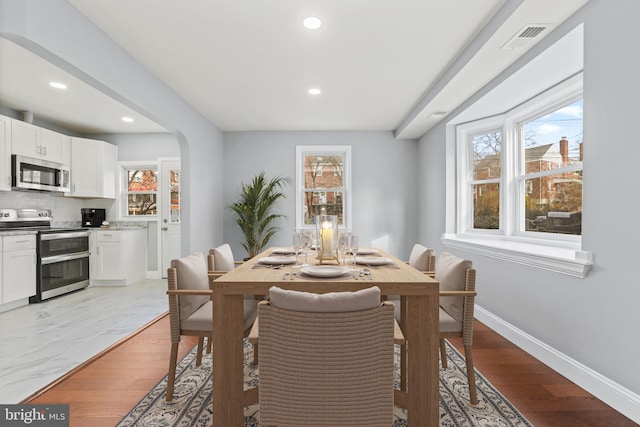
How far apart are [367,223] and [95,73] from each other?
157 inches

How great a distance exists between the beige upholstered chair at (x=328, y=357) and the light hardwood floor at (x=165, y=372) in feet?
3.63

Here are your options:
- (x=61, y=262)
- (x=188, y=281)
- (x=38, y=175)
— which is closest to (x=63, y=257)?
(x=61, y=262)

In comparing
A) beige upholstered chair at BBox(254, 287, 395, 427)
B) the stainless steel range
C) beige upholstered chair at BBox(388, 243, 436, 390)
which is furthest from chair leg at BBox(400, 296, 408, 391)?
the stainless steel range

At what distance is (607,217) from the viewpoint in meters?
1.90

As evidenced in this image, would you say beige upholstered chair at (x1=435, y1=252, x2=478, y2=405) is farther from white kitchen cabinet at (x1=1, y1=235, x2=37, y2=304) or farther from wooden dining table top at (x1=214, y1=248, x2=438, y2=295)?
white kitchen cabinet at (x1=1, y1=235, x2=37, y2=304)

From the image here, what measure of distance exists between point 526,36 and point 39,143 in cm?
544

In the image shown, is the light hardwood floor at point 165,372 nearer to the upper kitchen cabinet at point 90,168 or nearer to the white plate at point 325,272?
the white plate at point 325,272

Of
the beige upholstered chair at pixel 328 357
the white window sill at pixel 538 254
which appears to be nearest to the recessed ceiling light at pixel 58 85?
the beige upholstered chair at pixel 328 357

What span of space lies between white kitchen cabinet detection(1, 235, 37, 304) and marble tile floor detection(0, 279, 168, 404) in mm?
199

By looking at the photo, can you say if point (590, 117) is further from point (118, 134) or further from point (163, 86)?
point (118, 134)

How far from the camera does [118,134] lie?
18.2ft

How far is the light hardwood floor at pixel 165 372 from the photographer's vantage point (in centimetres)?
181

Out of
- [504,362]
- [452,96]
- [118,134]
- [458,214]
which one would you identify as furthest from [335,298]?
[118,134]

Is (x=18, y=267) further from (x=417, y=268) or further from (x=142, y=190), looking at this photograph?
(x=417, y=268)
